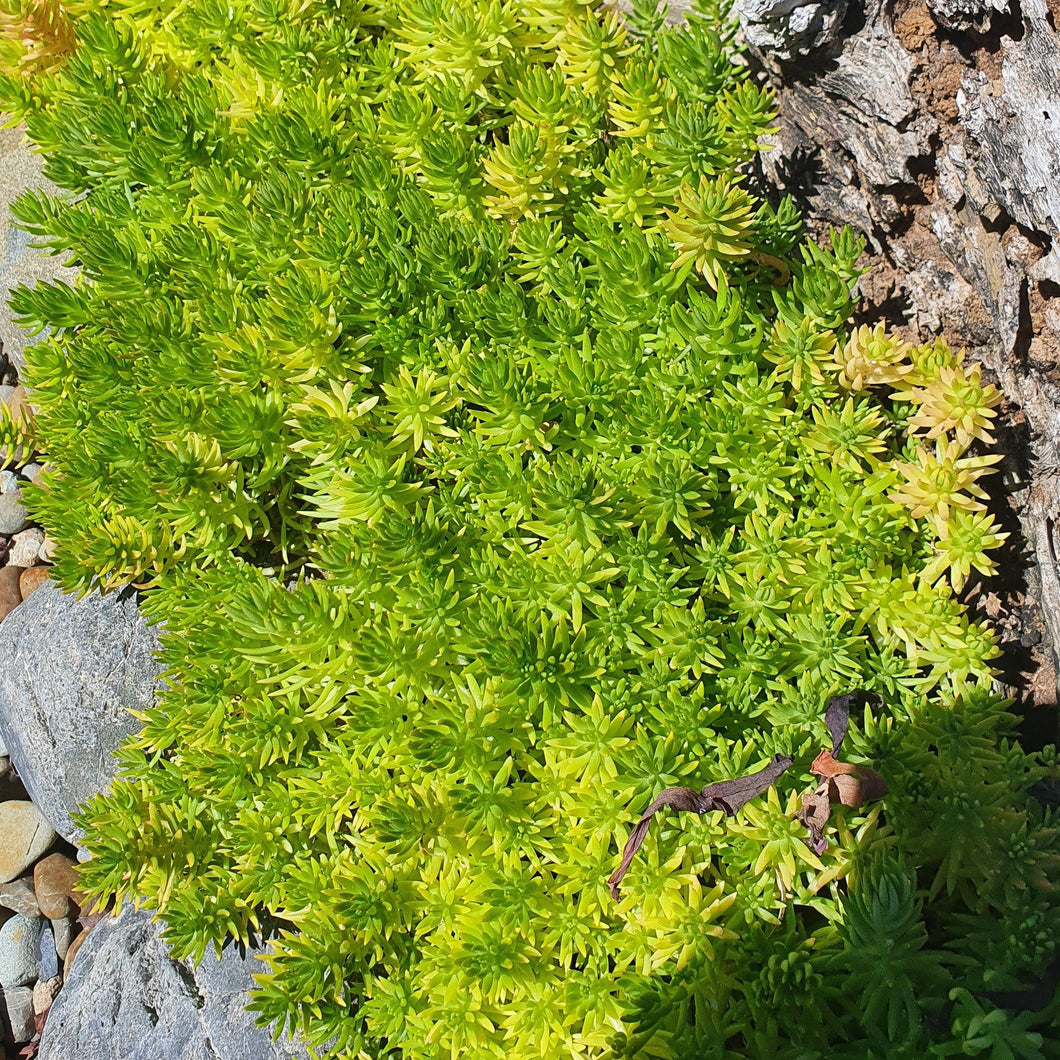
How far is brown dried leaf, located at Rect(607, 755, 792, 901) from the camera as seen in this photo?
205 cm

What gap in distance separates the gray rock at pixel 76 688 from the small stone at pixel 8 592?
0.83 m

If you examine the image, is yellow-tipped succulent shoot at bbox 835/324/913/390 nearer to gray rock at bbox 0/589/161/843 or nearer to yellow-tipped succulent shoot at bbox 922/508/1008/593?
yellow-tipped succulent shoot at bbox 922/508/1008/593

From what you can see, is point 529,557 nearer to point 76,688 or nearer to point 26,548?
point 76,688

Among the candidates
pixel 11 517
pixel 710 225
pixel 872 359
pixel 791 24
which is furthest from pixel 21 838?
pixel 791 24

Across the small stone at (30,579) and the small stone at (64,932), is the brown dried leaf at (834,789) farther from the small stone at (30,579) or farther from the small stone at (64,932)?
the small stone at (30,579)

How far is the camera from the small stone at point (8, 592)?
13.4 feet

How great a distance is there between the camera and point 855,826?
212 centimetres

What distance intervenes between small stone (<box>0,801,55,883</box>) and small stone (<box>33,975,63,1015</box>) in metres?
0.44

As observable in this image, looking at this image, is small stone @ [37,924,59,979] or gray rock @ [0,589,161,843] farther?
small stone @ [37,924,59,979]

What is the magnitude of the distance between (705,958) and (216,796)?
140 centimetres

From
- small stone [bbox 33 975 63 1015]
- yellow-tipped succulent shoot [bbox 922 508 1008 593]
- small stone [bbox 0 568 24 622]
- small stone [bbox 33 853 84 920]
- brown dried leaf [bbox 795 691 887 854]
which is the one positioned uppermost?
yellow-tipped succulent shoot [bbox 922 508 1008 593]

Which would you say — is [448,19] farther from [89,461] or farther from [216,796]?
[216,796]

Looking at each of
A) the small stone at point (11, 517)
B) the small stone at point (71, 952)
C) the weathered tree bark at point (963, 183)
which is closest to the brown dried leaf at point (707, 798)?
the weathered tree bark at point (963, 183)

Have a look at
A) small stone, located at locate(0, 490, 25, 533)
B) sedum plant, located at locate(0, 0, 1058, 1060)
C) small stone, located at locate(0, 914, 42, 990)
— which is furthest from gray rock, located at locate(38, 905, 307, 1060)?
small stone, located at locate(0, 490, 25, 533)
